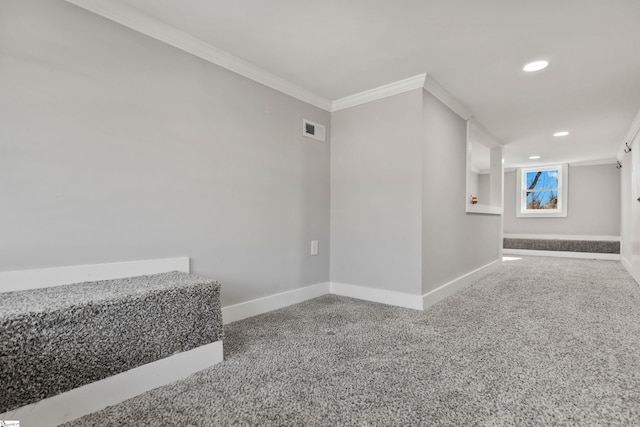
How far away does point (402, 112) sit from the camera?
8.87ft

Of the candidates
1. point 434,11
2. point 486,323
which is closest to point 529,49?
point 434,11

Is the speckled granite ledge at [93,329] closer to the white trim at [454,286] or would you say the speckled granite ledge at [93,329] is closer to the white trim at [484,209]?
the white trim at [454,286]

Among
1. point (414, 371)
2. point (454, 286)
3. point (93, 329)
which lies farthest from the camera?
point (454, 286)

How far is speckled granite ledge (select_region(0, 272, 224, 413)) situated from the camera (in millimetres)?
1089

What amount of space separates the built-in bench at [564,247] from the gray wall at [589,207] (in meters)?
0.25

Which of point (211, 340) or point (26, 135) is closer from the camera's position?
point (26, 135)

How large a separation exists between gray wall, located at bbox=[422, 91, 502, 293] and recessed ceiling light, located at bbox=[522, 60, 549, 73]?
703mm

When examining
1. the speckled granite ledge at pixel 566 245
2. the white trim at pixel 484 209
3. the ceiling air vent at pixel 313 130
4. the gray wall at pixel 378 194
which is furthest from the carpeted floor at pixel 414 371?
the speckled granite ledge at pixel 566 245

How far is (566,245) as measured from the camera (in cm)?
624

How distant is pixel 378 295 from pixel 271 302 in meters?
0.96

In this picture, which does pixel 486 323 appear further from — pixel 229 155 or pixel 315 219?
pixel 229 155

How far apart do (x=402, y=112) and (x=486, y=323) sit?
1794 millimetres

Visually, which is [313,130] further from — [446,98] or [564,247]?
[564,247]

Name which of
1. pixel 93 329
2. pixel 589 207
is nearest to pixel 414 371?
pixel 93 329
